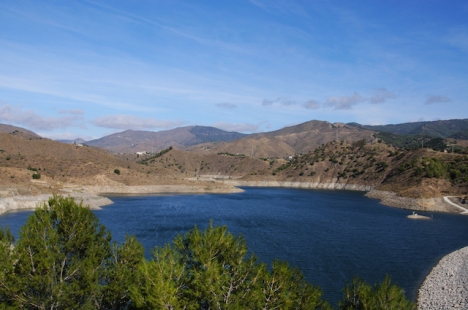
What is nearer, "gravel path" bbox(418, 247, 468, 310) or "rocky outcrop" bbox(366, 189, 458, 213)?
"gravel path" bbox(418, 247, 468, 310)

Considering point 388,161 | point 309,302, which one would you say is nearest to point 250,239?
point 309,302

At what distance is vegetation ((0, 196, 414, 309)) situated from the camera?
15.6m

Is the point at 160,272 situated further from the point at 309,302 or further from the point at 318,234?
the point at 318,234

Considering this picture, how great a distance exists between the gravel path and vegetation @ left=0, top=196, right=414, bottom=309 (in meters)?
11.4

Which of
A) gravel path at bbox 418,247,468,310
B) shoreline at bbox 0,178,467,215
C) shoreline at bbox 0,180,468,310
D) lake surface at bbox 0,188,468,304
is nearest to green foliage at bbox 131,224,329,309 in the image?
shoreline at bbox 0,180,468,310

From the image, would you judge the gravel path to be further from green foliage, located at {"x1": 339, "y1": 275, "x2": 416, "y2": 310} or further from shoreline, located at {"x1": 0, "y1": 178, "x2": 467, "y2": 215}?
shoreline, located at {"x1": 0, "y1": 178, "x2": 467, "y2": 215}

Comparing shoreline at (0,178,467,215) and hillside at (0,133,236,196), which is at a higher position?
hillside at (0,133,236,196)

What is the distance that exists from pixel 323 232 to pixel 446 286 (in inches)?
935

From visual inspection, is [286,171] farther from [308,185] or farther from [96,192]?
[96,192]

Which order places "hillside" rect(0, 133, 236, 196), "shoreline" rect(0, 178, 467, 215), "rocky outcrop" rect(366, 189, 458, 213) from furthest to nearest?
1. "hillside" rect(0, 133, 236, 196)
2. "rocky outcrop" rect(366, 189, 458, 213)
3. "shoreline" rect(0, 178, 467, 215)

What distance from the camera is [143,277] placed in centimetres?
1648

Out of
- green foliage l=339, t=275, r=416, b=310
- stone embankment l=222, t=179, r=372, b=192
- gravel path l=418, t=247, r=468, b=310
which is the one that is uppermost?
green foliage l=339, t=275, r=416, b=310

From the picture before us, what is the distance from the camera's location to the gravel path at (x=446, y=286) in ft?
83.9

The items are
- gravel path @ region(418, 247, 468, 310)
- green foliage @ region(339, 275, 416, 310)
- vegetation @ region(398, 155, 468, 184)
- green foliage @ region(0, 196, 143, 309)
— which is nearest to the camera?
green foliage @ region(339, 275, 416, 310)
